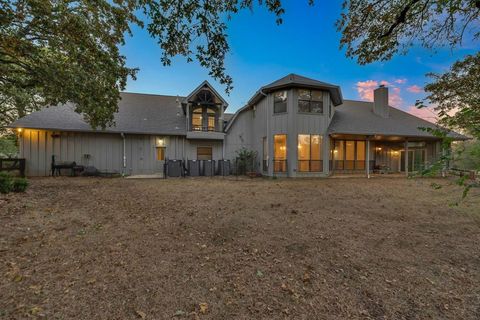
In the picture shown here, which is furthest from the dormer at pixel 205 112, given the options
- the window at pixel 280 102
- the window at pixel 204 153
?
the window at pixel 280 102

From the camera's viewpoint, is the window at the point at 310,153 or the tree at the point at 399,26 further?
the window at the point at 310,153

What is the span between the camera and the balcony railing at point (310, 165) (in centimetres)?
1328

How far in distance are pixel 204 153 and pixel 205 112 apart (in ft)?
10.2

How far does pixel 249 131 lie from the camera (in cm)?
1659

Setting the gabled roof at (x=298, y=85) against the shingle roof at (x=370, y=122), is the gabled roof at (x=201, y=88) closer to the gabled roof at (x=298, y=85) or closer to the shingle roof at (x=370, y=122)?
the gabled roof at (x=298, y=85)

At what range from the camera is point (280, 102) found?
528 inches

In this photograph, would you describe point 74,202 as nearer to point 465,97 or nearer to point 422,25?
point 422,25

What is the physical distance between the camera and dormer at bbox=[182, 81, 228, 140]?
14.8m

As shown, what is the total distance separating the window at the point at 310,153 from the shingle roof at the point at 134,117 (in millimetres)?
8264

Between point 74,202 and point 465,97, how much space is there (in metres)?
14.7

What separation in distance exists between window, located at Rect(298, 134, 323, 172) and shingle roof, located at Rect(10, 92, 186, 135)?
826 centimetres

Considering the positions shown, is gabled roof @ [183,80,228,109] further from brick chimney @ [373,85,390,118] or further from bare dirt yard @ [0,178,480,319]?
brick chimney @ [373,85,390,118]

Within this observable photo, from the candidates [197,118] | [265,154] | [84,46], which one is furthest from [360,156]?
[84,46]

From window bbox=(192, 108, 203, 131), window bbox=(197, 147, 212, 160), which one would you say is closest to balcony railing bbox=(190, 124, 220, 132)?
window bbox=(192, 108, 203, 131)
